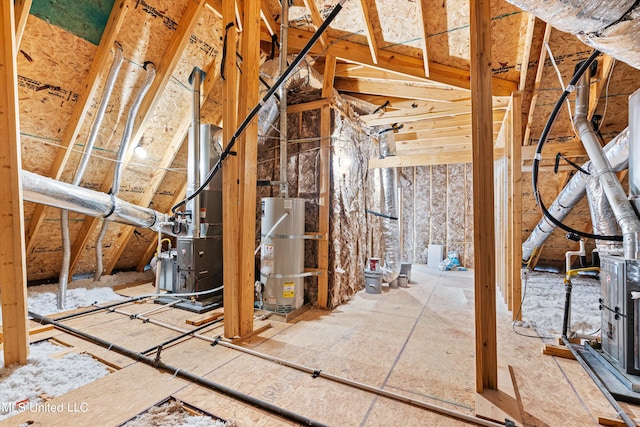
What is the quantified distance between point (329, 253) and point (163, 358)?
1790 millimetres

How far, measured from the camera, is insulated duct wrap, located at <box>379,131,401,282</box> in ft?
13.1

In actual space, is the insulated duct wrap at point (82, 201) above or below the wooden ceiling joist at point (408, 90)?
below

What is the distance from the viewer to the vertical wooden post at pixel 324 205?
116 inches

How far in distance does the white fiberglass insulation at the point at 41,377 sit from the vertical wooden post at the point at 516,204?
3.27 metres

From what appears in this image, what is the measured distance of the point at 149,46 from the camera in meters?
2.59

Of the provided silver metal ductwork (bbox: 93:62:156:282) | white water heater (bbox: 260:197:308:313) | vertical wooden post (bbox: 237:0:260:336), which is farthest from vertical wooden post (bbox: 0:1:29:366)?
white water heater (bbox: 260:197:308:313)

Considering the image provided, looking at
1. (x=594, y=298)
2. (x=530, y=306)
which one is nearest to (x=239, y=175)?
(x=530, y=306)

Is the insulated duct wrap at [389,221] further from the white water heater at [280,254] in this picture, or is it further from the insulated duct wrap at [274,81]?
the white water heater at [280,254]

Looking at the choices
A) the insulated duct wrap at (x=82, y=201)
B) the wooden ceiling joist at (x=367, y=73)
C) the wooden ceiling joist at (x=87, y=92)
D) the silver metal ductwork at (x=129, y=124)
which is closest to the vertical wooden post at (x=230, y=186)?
the wooden ceiling joist at (x=87, y=92)

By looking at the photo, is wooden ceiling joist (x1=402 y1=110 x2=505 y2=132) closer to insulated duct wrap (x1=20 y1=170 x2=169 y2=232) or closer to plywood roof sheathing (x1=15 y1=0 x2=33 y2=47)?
insulated duct wrap (x1=20 y1=170 x2=169 y2=232)

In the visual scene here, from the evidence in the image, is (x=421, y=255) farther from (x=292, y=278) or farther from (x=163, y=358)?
(x=163, y=358)

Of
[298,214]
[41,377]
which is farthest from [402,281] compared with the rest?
[41,377]

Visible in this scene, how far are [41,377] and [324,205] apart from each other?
94.8 inches

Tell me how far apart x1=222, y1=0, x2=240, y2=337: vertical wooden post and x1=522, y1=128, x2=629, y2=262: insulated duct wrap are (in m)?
3.06
